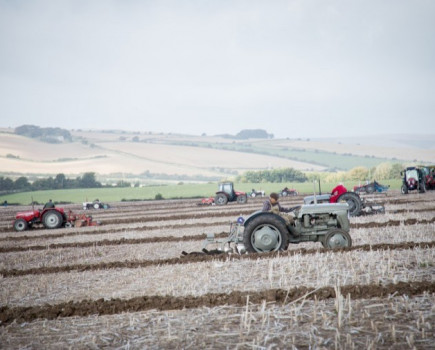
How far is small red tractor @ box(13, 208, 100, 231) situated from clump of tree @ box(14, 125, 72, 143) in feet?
340

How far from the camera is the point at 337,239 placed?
1269 cm

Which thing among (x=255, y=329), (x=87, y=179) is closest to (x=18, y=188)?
(x=87, y=179)

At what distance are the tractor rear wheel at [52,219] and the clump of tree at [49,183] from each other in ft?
190

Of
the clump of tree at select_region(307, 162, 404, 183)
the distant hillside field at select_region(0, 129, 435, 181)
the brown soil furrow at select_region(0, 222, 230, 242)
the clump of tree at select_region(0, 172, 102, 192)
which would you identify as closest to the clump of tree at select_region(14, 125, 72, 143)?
the distant hillside field at select_region(0, 129, 435, 181)

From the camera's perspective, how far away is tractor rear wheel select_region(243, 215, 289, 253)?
40.9 feet

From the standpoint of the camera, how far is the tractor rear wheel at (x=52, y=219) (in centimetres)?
2645

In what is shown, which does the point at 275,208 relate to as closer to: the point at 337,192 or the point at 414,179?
the point at 337,192

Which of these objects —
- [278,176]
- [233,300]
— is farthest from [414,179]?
[278,176]

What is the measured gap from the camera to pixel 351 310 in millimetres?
7121

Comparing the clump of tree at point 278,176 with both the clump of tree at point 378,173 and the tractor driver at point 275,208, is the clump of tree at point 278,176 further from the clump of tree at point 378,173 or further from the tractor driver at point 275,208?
the tractor driver at point 275,208

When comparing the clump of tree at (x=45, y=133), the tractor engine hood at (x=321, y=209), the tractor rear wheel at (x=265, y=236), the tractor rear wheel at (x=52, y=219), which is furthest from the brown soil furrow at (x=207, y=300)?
the clump of tree at (x=45, y=133)

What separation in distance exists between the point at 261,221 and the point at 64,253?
7.58 m

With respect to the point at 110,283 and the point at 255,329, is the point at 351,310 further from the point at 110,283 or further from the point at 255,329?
the point at 110,283

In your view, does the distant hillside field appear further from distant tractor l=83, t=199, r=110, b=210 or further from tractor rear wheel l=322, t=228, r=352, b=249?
tractor rear wheel l=322, t=228, r=352, b=249
